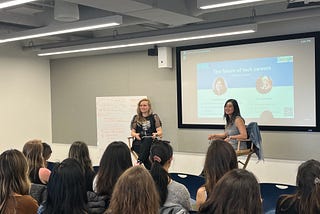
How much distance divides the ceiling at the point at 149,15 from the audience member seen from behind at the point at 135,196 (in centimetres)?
277

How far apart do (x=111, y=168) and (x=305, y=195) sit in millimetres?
1426

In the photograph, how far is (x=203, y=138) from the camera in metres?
6.93

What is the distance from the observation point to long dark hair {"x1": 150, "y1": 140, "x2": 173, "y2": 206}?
Result: 8.25 feet

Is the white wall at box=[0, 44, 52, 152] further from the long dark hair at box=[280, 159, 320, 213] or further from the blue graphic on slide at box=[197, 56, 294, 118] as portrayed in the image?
the long dark hair at box=[280, 159, 320, 213]

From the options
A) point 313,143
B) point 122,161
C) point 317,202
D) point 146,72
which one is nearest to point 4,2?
point 122,161

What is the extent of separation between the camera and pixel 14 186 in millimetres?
2600

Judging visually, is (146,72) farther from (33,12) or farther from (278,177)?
(278,177)

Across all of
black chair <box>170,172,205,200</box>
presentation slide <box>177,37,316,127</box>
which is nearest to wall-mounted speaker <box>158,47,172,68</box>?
presentation slide <box>177,37,316,127</box>

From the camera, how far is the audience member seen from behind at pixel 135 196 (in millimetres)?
1964

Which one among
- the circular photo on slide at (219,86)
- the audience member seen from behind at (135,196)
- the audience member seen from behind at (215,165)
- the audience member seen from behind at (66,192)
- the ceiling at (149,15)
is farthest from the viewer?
the circular photo on slide at (219,86)

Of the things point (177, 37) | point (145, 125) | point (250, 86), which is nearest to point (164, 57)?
point (177, 37)

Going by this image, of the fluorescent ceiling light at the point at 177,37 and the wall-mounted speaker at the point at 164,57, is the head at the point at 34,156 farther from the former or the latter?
the wall-mounted speaker at the point at 164,57

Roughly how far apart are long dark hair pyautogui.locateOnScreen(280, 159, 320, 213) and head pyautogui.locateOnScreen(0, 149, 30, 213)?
175cm

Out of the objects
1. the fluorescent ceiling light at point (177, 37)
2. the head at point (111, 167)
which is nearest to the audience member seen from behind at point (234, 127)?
the fluorescent ceiling light at point (177, 37)
